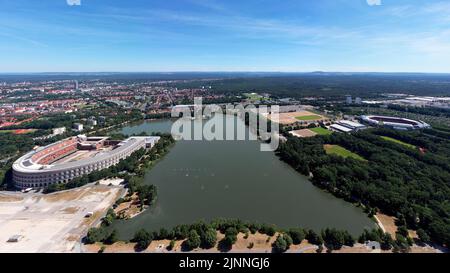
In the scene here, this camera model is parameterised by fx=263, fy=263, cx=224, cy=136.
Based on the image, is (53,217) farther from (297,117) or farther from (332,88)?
(332,88)

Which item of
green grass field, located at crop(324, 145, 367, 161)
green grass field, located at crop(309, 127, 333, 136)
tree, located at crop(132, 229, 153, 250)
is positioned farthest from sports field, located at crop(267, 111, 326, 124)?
tree, located at crop(132, 229, 153, 250)

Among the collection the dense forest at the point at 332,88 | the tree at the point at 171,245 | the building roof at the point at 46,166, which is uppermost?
the dense forest at the point at 332,88

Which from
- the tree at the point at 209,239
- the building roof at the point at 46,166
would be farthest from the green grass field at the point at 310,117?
the tree at the point at 209,239

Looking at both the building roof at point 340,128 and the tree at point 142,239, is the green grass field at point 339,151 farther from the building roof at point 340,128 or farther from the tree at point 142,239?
the tree at point 142,239

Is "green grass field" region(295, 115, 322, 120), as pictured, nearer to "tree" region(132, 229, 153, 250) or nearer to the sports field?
the sports field

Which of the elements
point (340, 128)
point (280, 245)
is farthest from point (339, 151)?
point (280, 245)
